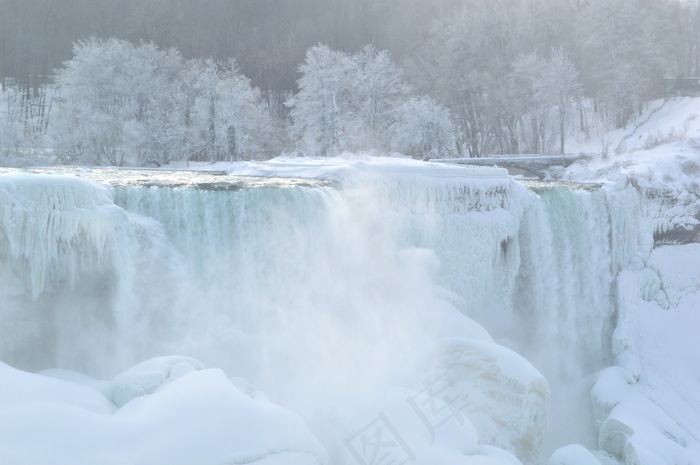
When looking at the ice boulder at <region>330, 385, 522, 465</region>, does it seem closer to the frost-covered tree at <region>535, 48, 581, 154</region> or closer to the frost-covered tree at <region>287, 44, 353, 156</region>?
the frost-covered tree at <region>287, 44, 353, 156</region>

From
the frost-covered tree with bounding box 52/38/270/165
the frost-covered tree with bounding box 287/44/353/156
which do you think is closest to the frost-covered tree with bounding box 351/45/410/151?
the frost-covered tree with bounding box 287/44/353/156

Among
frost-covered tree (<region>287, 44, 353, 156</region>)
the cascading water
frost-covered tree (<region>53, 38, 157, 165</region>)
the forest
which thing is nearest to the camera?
the cascading water

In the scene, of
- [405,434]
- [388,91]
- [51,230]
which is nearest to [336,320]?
[405,434]

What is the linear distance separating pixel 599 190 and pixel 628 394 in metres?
5.65

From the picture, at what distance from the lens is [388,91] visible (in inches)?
1268

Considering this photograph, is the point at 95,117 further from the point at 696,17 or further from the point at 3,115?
the point at 696,17

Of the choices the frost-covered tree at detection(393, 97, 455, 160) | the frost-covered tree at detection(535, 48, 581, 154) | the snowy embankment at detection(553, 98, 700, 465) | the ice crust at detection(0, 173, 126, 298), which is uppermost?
the frost-covered tree at detection(535, 48, 581, 154)

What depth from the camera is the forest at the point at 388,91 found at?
88.7 ft

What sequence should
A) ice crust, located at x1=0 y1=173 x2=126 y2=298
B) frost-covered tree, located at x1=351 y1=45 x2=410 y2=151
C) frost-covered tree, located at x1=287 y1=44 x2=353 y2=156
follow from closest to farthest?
ice crust, located at x1=0 y1=173 x2=126 y2=298 → frost-covered tree, located at x1=287 y1=44 x2=353 y2=156 → frost-covered tree, located at x1=351 y1=45 x2=410 y2=151

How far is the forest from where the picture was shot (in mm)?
27047

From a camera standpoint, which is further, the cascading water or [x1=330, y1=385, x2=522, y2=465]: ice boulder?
the cascading water

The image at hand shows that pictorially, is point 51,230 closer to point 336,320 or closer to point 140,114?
point 336,320

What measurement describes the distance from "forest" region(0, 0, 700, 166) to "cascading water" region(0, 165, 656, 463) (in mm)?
16547

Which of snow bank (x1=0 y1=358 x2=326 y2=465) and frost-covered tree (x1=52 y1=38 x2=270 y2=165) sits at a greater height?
frost-covered tree (x1=52 y1=38 x2=270 y2=165)
